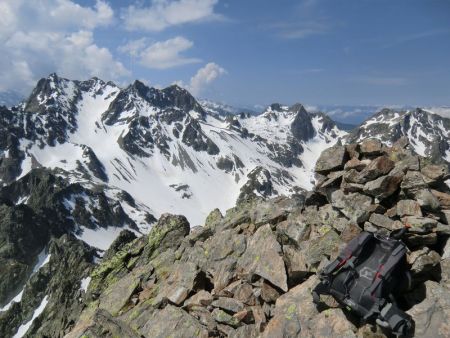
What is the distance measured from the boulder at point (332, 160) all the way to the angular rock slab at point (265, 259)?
4614 mm

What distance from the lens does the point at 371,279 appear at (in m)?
15.4

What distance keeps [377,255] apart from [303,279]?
13.6 feet

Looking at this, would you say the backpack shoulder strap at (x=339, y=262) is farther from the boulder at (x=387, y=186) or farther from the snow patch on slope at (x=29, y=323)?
the snow patch on slope at (x=29, y=323)

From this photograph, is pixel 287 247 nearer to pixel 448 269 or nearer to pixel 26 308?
pixel 448 269

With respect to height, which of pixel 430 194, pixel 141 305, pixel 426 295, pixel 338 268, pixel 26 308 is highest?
pixel 430 194

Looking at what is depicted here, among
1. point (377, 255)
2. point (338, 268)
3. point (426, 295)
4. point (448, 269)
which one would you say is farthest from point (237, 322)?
point (448, 269)

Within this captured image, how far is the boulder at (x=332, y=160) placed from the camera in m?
23.7

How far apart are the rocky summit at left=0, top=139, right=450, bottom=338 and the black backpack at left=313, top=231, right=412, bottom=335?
738 millimetres

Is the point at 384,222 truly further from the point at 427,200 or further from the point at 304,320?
the point at 304,320

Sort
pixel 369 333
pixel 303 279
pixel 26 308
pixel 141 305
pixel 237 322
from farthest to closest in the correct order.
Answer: pixel 26 308, pixel 141 305, pixel 303 279, pixel 237 322, pixel 369 333

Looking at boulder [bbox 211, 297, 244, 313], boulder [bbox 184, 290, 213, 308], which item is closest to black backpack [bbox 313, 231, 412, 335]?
boulder [bbox 211, 297, 244, 313]

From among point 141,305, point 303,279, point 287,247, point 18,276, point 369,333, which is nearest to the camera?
point 369,333

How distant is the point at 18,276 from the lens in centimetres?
14425

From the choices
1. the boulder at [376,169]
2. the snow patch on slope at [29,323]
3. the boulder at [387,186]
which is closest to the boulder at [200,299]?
the boulder at [387,186]
